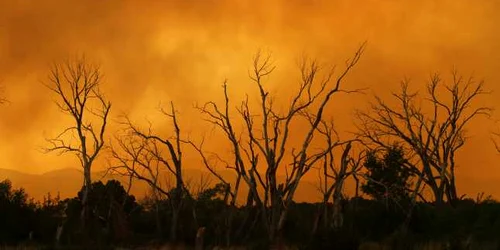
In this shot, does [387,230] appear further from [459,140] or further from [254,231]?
[459,140]

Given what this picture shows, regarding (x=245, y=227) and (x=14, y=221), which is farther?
(x=245, y=227)

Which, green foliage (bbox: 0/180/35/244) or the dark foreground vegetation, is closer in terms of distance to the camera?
the dark foreground vegetation

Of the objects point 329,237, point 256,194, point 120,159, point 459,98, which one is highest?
point 459,98

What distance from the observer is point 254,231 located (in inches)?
1494

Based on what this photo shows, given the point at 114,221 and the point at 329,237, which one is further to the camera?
the point at 114,221

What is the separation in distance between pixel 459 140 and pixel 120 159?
88.9ft

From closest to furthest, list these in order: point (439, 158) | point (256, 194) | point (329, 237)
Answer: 1. point (329, 237)
2. point (256, 194)
3. point (439, 158)

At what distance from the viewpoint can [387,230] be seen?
37.8m

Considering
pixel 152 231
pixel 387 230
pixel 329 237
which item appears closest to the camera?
pixel 329 237

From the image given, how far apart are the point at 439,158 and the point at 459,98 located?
533cm

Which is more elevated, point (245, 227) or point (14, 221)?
point (245, 227)

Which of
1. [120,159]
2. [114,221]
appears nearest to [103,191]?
[120,159]

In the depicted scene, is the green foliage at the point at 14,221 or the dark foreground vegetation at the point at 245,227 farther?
the green foliage at the point at 14,221

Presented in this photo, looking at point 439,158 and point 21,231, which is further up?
point 439,158
